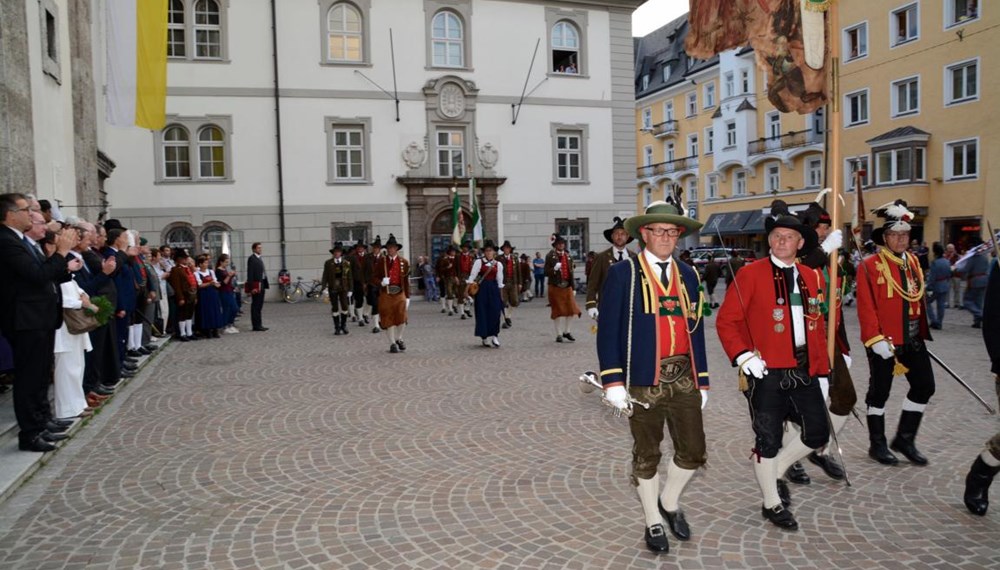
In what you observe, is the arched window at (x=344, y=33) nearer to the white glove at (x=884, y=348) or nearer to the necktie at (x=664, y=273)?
the white glove at (x=884, y=348)

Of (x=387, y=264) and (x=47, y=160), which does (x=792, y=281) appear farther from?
(x=47, y=160)

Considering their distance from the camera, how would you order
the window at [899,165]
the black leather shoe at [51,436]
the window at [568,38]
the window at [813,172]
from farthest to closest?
the window at [813,172], the window at [899,165], the window at [568,38], the black leather shoe at [51,436]

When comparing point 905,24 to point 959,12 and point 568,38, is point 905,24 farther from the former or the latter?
point 568,38

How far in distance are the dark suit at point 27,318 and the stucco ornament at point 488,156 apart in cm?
2036

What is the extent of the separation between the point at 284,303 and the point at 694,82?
3464 cm

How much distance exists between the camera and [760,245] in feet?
138

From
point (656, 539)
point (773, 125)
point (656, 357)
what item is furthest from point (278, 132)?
point (773, 125)

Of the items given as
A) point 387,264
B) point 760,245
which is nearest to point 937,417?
point 387,264

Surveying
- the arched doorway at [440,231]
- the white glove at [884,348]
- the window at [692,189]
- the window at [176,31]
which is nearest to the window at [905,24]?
the window at [692,189]

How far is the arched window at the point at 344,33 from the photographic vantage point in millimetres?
24328

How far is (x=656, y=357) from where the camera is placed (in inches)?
157

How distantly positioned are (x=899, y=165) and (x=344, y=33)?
79.7ft

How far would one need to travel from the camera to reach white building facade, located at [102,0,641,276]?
924 inches

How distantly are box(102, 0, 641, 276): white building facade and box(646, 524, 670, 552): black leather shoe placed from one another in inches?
854
